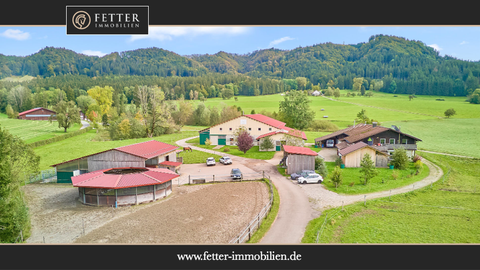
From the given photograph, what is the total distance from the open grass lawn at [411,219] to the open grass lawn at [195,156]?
75.4 feet

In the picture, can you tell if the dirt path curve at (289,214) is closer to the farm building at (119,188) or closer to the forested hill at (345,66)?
the farm building at (119,188)

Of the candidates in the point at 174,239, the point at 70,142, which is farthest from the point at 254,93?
the point at 174,239

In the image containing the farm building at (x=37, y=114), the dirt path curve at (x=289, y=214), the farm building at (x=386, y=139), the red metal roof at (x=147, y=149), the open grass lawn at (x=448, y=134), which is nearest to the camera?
the dirt path curve at (x=289, y=214)

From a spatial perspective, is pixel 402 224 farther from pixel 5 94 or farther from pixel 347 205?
pixel 5 94

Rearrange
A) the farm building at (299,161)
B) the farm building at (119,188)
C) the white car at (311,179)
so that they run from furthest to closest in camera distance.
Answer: the farm building at (299,161) < the white car at (311,179) < the farm building at (119,188)

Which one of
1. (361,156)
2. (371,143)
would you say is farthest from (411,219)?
(371,143)

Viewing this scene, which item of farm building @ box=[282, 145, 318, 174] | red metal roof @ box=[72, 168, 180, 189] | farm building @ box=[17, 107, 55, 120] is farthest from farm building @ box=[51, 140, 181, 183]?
farm building @ box=[17, 107, 55, 120]

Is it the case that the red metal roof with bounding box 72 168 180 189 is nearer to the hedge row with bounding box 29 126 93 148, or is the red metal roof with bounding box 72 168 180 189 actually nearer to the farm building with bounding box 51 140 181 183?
the farm building with bounding box 51 140 181 183

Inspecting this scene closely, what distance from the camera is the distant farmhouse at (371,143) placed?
34906mm

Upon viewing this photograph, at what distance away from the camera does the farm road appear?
15848mm

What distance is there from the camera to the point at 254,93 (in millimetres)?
122125

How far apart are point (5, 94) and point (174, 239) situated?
48.8 m

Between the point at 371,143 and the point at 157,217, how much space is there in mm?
33775

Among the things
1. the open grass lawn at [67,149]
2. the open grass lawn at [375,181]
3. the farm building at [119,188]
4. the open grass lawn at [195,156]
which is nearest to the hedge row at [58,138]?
the open grass lawn at [67,149]
